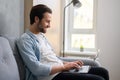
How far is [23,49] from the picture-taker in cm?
180

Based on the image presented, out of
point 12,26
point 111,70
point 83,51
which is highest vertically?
point 12,26

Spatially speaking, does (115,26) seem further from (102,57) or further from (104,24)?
(102,57)

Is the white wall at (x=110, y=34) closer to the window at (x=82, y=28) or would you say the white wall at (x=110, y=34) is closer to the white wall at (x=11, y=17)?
the window at (x=82, y=28)

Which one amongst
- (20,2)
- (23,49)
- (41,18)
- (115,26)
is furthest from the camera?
(115,26)

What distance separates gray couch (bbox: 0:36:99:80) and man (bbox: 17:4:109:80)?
1.9 inches

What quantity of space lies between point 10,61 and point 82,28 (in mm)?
2009

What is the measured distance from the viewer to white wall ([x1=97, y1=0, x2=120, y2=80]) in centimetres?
316

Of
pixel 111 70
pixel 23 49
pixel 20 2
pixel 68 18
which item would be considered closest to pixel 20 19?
pixel 20 2

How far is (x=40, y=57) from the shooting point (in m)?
1.92

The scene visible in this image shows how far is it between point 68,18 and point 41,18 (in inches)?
64.5

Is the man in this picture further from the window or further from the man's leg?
the window

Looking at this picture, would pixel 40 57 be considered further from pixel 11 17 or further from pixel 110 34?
pixel 110 34

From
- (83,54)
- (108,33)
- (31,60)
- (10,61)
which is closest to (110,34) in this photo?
(108,33)

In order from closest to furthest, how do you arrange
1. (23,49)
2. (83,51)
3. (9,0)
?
(23,49)
(9,0)
(83,51)
